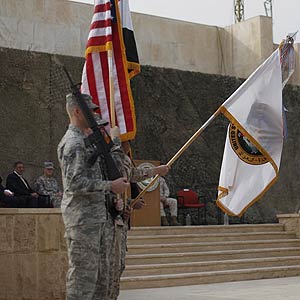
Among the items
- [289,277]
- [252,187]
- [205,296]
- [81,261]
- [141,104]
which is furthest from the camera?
[141,104]

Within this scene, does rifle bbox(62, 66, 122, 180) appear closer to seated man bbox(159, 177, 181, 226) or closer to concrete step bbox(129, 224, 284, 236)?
concrete step bbox(129, 224, 284, 236)

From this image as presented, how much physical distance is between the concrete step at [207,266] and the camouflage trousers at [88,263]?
17.4 feet

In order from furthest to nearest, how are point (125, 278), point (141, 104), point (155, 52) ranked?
point (155, 52) < point (141, 104) < point (125, 278)

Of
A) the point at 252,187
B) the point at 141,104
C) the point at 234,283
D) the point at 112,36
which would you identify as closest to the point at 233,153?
the point at 252,187

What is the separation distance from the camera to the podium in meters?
12.7

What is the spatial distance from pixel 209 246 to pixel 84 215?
25.1 feet

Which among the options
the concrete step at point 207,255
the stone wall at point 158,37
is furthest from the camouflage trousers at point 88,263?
the stone wall at point 158,37

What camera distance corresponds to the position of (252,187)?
679 cm

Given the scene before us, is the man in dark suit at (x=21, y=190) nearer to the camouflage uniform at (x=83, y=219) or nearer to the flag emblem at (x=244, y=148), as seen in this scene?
the flag emblem at (x=244, y=148)

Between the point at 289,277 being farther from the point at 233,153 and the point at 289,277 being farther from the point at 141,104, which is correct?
the point at 141,104

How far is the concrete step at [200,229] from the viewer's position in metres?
11.8

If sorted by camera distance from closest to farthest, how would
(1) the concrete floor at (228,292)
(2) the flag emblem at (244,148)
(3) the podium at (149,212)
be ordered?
(2) the flag emblem at (244,148), (1) the concrete floor at (228,292), (3) the podium at (149,212)

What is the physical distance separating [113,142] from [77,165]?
35cm

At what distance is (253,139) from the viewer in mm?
6426
